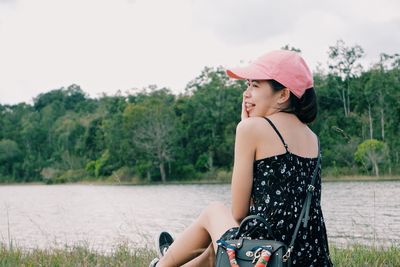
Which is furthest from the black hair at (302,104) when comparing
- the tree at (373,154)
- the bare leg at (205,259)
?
the tree at (373,154)

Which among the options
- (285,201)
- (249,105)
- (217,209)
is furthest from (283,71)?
(217,209)

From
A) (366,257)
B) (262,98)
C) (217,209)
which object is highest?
(262,98)

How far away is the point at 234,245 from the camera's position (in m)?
2.29

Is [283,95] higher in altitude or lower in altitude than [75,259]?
higher

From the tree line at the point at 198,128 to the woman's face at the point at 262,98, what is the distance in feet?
83.3

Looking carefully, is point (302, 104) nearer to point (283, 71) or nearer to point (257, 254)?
point (283, 71)

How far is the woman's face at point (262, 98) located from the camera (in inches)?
98.7

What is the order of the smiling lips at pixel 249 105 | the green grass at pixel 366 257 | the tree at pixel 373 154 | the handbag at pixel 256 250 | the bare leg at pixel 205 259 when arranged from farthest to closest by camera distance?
the tree at pixel 373 154 < the green grass at pixel 366 257 < the bare leg at pixel 205 259 < the smiling lips at pixel 249 105 < the handbag at pixel 256 250

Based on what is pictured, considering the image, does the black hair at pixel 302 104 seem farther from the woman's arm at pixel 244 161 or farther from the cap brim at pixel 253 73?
the woman's arm at pixel 244 161

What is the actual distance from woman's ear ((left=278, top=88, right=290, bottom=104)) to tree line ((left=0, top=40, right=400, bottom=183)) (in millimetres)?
25394

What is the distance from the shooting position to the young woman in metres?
2.36

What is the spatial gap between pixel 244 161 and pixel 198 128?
4233 centimetres

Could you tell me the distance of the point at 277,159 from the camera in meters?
2.36

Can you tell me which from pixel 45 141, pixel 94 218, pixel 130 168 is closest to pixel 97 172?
pixel 130 168
